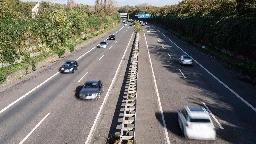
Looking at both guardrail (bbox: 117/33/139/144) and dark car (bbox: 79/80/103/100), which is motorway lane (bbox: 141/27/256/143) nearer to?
guardrail (bbox: 117/33/139/144)

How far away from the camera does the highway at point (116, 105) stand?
16.9 metres

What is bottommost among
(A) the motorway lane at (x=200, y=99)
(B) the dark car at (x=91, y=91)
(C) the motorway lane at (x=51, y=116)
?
(C) the motorway lane at (x=51, y=116)

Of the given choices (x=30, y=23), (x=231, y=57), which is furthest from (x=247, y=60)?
(x=30, y=23)

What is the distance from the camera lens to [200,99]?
23312 millimetres

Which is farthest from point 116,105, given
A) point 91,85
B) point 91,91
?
point 91,85

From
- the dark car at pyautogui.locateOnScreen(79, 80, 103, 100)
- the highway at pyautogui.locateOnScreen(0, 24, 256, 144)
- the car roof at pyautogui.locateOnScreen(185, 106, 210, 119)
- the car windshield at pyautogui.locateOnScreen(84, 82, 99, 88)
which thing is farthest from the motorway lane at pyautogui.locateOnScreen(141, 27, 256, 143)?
the car windshield at pyautogui.locateOnScreen(84, 82, 99, 88)

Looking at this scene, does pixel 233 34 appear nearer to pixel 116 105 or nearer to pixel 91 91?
pixel 116 105

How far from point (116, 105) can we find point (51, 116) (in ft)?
17.6

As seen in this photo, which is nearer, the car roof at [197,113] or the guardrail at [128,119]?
the guardrail at [128,119]

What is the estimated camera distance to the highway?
1692 centimetres

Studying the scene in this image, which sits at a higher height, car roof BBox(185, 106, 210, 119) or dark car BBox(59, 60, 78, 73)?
car roof BBox(185, 106, 210, 119)

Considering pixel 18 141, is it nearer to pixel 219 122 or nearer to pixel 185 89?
pixel 219 122

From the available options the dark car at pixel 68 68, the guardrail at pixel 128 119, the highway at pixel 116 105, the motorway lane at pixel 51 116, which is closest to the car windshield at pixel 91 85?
the highway at pixel 116 105

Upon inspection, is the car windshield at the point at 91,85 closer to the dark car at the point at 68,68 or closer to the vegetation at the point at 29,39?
the dark car at the point at 68,68
